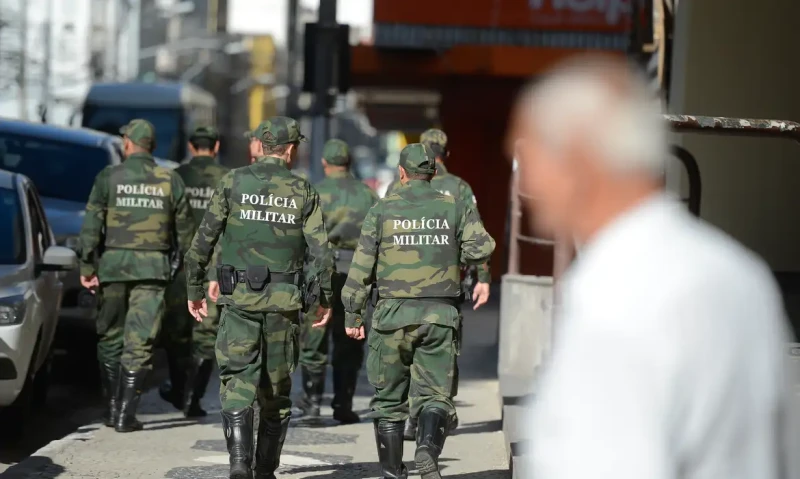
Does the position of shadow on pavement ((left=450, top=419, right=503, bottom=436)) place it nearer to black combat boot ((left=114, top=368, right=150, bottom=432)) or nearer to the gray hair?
black combat boot ((left=114, top=368, right=150, bottom=432))

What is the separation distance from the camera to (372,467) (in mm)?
8539

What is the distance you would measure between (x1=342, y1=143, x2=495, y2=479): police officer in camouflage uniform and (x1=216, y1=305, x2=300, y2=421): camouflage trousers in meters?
0.36

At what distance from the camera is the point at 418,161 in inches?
309

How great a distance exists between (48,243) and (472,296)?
3132 mm

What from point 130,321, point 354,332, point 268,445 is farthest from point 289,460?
point 130,321

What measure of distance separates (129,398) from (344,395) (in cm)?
143

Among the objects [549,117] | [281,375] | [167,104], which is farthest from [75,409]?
[167,104]

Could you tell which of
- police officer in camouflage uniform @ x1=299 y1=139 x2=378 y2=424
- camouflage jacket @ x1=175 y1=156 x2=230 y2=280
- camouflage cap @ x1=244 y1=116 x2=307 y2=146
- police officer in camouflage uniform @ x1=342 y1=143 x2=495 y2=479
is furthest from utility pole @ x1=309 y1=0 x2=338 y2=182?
police officer in camouflage uniform @ x1=342 y1=143 x2=495 y2=479

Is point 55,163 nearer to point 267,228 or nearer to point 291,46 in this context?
point 267,228

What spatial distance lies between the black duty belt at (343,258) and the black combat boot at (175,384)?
127 centimetres

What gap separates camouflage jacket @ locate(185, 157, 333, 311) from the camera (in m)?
7.54

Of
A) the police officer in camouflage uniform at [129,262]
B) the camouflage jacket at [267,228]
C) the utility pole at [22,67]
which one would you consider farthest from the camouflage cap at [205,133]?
the utility pole at [22,67]

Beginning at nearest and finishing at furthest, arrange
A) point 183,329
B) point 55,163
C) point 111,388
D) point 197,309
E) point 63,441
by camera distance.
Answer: point 197,309 < point 63,441 < point 111,388 < point 183,329 < point 55,163

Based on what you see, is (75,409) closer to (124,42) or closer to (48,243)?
(48,243)
